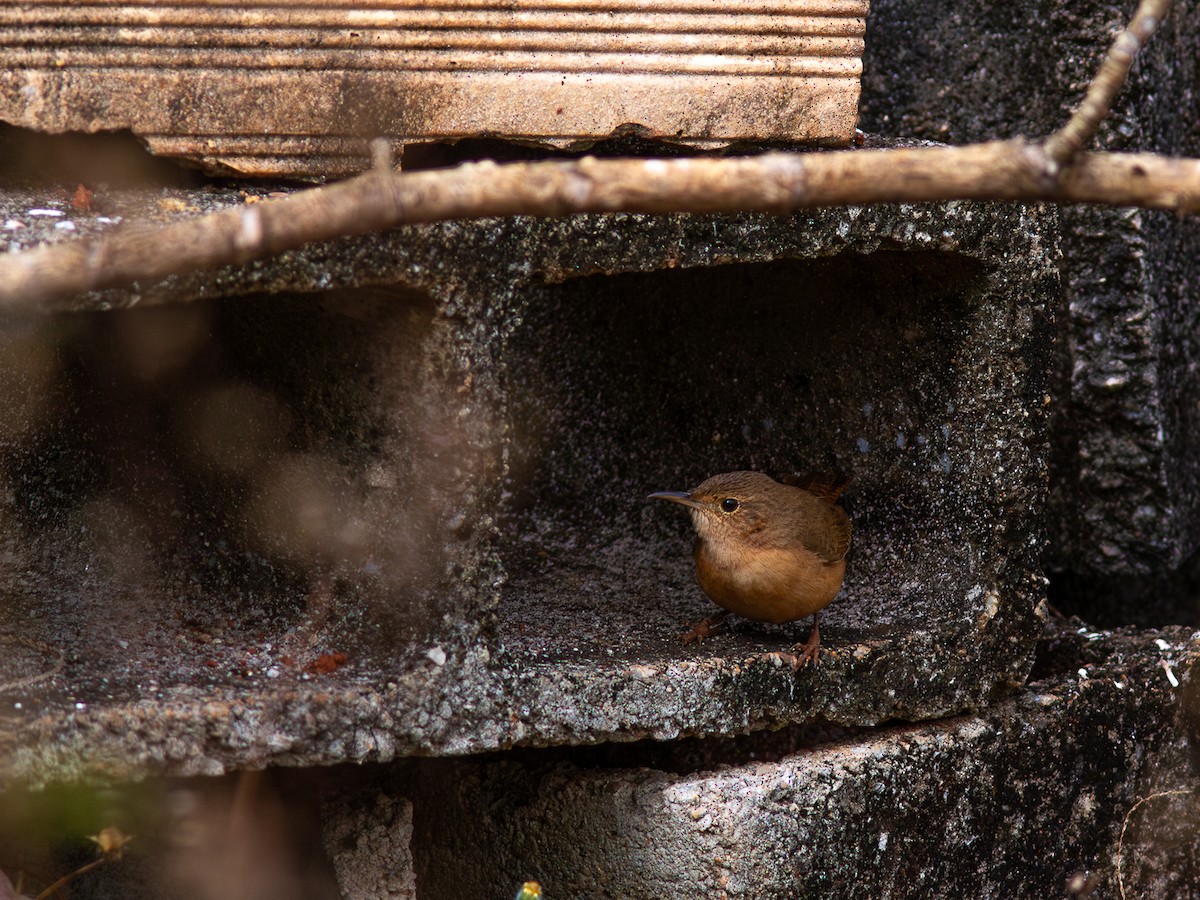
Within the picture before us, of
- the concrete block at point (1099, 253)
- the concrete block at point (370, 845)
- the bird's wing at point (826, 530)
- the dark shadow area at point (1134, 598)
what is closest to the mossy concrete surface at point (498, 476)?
the bird's wing at point (826, 530)

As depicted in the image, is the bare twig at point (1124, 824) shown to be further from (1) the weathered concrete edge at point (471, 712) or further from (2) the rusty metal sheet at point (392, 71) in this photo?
(2) the rusty metal sheet at point (392, 71)

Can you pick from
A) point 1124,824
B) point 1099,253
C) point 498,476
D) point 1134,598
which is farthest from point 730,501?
point 1134,598

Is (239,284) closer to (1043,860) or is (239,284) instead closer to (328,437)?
(328,437)

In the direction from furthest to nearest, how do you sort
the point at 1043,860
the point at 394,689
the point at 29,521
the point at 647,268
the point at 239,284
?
the point at 1043,860 → the point at 29,521 → the point at 647,268 → the point at 394,689 → the point at 239,284

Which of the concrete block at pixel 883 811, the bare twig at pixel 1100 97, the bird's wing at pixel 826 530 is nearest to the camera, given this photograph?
the bare twig at pixel 1100 97

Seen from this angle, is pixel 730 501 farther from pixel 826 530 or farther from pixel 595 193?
pixel 595 193

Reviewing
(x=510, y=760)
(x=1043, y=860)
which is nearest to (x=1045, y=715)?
(x=1043, y=860)

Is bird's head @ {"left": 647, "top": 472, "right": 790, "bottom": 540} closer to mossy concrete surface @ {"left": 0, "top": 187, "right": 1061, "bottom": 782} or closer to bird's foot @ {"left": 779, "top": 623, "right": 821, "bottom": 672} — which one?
mossy concrete surface @ {"left": 0, "top": 187, "right": 1061, "bottom": 782}
